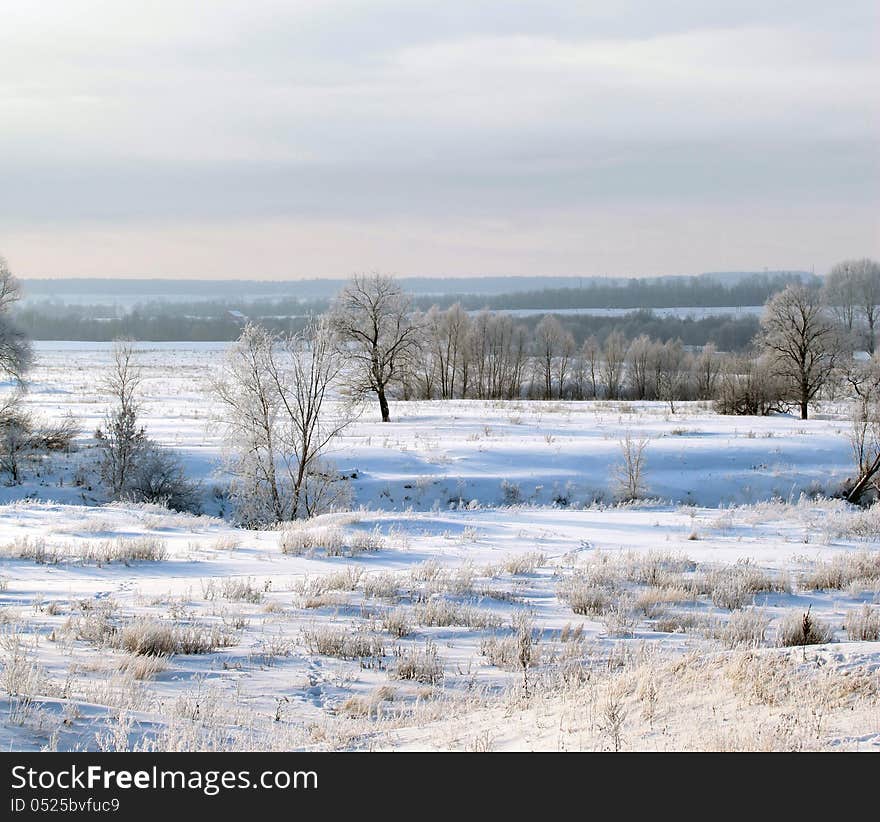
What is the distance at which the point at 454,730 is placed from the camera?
18.4 ft

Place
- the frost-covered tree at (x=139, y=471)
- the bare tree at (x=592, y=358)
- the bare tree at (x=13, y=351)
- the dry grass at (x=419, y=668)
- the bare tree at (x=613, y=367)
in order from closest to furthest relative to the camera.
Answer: the dry grass at (x=419, y=668) < the frost-covered tree at (x=139, y=471) < the bare tree at (x=13, y=351) < the bare tree at (x=613, y=367) < the bare tree at (x=592, y=358)

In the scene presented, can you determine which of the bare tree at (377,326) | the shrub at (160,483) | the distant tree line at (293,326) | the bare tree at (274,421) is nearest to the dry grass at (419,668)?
the bare tree at (274,421)

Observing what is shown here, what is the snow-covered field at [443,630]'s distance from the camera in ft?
17.9

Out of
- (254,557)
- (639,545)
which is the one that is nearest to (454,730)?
(254,557)

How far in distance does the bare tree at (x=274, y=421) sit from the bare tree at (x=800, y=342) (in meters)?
37.0

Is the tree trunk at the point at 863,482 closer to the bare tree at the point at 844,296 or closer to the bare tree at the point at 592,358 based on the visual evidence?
the bare tree at the point at 844,296

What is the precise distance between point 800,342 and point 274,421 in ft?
135

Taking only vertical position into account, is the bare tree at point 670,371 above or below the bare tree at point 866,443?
above

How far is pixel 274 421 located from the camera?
3064 cm

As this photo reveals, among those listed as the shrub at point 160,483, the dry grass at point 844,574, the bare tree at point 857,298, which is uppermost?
the bare tree at point 857,298

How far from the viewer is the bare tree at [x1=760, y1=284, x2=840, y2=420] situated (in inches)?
2227

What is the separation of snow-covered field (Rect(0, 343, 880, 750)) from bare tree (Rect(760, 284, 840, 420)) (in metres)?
36.4
